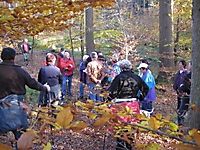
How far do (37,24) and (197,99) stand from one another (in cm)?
266

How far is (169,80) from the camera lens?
52.3 feet

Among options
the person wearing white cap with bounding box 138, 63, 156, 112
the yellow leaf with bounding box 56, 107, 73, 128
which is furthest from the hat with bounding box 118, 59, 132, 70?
the yellow leaf with bounding box 56, 107, 73, 128

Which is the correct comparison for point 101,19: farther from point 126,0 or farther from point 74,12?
point 74,12

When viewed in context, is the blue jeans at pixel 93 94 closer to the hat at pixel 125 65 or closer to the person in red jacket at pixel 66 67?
the person in red jacket at pixel 66 67

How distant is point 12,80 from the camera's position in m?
5.16

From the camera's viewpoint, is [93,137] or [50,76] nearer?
[93,137]

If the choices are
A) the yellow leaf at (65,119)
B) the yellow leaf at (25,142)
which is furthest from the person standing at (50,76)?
the yellow leaf at (25,142)

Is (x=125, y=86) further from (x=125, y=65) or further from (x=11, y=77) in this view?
(x=11, y=77)

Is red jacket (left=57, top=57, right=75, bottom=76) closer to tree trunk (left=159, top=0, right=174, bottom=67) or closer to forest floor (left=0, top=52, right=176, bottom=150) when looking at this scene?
forest floor (left=0, top=52, right=176, bottom=150)

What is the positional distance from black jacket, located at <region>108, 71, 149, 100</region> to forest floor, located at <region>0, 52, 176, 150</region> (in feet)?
1.99

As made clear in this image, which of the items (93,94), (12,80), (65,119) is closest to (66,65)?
(93,94)

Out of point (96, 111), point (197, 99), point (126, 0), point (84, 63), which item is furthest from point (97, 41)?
point (96, 111)

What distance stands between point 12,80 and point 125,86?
5.60 feet

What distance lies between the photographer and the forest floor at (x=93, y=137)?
3009mm
